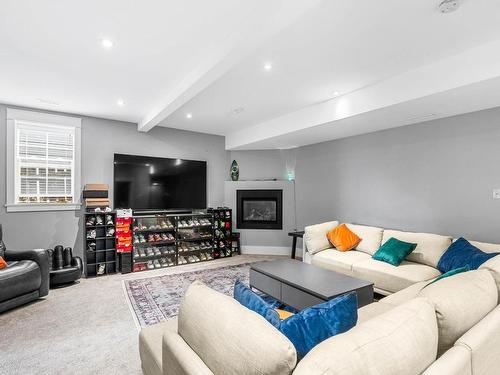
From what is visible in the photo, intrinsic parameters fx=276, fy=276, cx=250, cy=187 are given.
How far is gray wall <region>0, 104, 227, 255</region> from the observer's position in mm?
4152

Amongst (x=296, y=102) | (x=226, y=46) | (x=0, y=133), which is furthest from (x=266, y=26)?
(x=0, y=133)

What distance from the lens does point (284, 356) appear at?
0.90 m

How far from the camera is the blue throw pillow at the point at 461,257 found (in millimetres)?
2748

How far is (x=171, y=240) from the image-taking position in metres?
5.06

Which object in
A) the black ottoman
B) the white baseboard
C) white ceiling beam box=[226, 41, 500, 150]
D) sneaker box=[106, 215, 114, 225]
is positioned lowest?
the white baseboard

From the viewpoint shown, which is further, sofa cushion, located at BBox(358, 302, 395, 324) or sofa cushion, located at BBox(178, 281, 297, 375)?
sofa cushion, located at BBox(358, 302, 395, 324)

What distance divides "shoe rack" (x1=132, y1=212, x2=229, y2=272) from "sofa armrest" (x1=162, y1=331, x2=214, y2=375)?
3711mm

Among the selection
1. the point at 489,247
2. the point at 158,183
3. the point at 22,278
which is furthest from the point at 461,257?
the point at 22,278

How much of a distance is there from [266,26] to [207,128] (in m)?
3.65

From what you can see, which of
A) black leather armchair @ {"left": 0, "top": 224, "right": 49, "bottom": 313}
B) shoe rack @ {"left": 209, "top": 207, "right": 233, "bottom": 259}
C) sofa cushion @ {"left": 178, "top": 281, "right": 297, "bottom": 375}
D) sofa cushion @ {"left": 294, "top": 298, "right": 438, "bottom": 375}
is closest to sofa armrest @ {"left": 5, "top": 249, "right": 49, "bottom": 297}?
black leather armchair @ {"left": 0, "top": 224, "right": 49, "bottom": 313}

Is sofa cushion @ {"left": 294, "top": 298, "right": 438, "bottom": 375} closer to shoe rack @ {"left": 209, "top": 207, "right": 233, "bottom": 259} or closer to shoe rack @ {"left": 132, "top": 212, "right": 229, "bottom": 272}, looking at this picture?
shoe rack @ {"left": 132, "top": 212, "right": 229, "bottom": 272}

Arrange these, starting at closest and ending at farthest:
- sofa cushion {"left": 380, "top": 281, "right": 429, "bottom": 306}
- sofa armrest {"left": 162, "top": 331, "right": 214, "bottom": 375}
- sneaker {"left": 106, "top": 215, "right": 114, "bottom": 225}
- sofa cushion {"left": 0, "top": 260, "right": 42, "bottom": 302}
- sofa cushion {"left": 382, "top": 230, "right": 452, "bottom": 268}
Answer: sofa armrest {"left": 162, "top": 331, "right": 214, "bottom": 375} < sofa cushion {"left": 380, "top": 281, "right": 429, "bottom": 306} < sofa cushion {"left": 0, "top": 260, "right": 42, "bottom": 302} < sofa cushion {"left": 382, "top": 230, "right": 452, "bottom": 268} < sneaker {"left": 106, "top": 215, "right": 114, "bottom": 225}

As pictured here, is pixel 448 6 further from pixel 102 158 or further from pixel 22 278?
pixel 102 158

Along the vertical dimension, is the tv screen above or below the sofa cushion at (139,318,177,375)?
above
